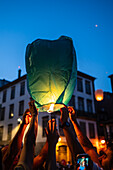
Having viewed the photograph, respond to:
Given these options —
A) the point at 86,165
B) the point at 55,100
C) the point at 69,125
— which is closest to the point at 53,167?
the point at 86,165

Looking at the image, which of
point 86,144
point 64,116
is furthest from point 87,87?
point 64,116

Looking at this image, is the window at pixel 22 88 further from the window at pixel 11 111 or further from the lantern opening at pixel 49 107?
the lantern opening at pixel 49 107

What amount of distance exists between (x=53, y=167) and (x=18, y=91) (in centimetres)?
2223

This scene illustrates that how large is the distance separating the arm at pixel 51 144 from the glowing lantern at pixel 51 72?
2.02 feet

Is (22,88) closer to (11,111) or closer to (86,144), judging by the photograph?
(11,111)

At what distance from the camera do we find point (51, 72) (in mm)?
2441

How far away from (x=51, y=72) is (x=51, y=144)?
1102mm

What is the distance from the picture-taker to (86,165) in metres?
1.42

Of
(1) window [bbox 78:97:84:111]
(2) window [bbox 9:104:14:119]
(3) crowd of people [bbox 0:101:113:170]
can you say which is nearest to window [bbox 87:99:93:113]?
(1) window [bbox 78:97:84:111]

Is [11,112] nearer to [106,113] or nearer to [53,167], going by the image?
[106,113]

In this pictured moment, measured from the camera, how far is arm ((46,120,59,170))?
1.58 metres

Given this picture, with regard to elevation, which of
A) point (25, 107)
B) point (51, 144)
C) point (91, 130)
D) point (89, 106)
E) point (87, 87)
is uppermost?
point (87, 87)

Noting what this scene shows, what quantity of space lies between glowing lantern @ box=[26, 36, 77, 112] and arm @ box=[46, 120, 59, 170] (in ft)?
2.02

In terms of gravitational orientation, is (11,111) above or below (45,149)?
above
